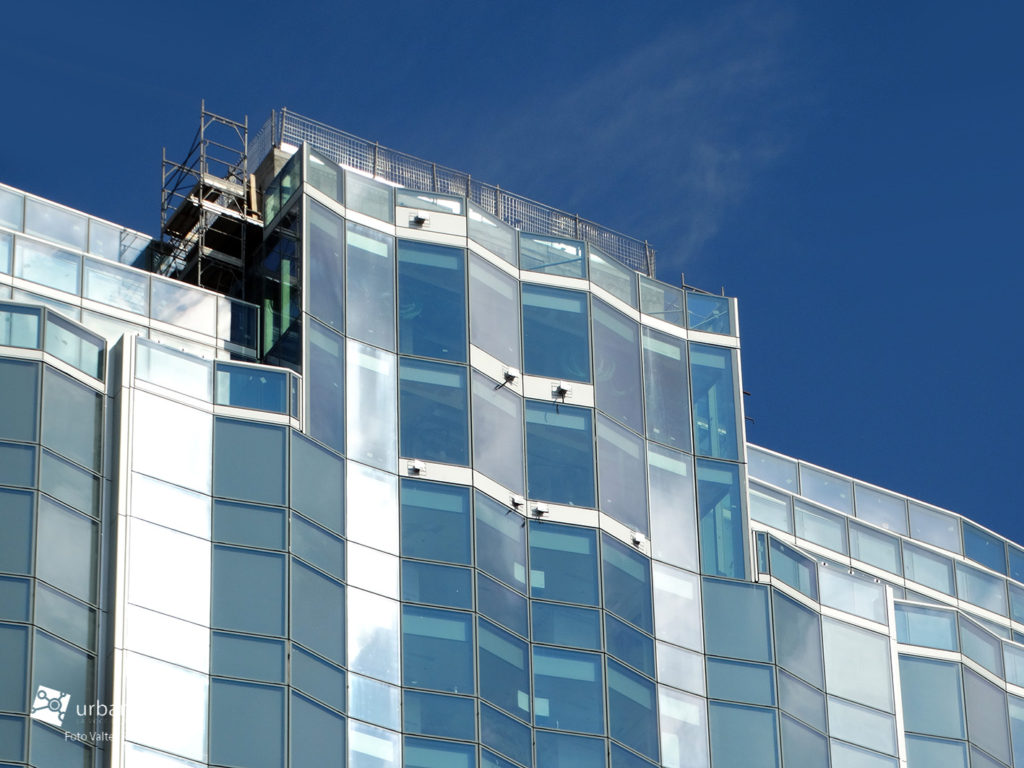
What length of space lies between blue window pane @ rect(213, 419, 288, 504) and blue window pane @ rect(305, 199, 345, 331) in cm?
385

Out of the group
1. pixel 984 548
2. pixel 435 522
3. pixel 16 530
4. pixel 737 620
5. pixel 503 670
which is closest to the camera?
pixel 16 530

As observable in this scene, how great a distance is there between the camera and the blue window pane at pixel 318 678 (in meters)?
51.4

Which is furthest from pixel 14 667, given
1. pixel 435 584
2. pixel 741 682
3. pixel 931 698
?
pixel 931 698

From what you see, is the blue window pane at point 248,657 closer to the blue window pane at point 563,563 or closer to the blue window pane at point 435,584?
the blue window pane at point 435,584

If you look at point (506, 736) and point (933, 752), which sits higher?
point (933, 752)

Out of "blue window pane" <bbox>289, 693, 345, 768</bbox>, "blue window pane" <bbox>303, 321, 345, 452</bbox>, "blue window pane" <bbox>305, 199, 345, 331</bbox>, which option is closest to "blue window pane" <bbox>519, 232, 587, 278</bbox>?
"blue window pane" <bbox>305, 199, 345, 331</bbox>

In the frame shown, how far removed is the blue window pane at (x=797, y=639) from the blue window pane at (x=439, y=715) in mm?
10106

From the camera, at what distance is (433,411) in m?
56.8

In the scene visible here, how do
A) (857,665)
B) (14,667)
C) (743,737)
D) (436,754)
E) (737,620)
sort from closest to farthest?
(14,667) < (436,754) < (743,737) < (737,620) < (857,665)

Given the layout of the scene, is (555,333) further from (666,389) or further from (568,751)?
(568,751)

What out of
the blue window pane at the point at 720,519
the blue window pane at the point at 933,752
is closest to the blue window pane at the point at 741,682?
the blue window pane at the point at 720,519

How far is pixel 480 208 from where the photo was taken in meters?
60.5

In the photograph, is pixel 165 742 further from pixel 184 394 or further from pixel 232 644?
pixel 184 394

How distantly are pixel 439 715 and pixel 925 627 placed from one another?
17.4m
